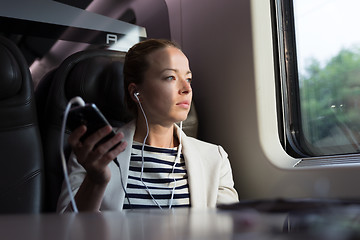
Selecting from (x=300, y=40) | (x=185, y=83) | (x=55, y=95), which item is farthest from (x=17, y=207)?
(x=300, y=40)

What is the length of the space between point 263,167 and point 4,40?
112 centimetres

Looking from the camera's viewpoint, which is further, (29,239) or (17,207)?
(17,207)

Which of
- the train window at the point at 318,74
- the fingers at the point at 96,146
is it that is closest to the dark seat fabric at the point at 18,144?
the fingers at the point at 96,146

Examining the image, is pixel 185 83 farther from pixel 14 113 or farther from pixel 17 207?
Result: pixel 17 207

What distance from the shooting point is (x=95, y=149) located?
94 centimetres

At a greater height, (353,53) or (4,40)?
(4,40)

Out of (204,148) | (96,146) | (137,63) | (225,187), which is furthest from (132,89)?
(96,146)

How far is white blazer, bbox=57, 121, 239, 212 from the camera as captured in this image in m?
1.39

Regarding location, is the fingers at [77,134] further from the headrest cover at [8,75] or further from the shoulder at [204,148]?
the shoulder at [204,148]

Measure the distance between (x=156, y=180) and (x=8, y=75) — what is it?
635 millimetres

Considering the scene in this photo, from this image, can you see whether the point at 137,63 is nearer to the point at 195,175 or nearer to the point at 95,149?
the point at 195,175

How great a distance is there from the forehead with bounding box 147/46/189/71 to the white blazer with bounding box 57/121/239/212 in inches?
9.7

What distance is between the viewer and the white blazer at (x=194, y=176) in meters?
1.39

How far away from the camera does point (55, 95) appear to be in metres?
1.57
